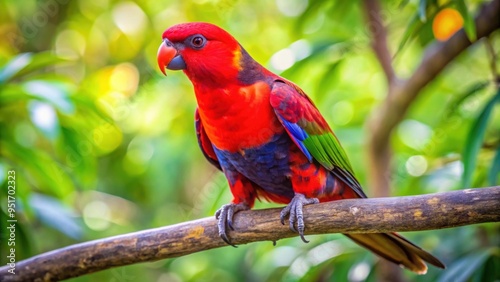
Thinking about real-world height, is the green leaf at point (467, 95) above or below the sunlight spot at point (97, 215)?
above

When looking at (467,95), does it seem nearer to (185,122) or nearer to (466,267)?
(466,267)

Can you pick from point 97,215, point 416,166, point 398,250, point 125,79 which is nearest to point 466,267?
point 398,250

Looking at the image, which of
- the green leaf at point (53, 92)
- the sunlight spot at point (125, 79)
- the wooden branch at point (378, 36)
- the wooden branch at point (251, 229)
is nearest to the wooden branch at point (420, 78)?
the wooden branch at point (378, 36)

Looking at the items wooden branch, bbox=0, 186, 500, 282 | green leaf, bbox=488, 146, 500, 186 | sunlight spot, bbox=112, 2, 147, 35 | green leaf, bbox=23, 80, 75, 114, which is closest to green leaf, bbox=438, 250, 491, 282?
green leaf, bbox=488, 146, 500, 186

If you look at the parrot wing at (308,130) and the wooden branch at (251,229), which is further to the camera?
the parrot wing at (308,130)

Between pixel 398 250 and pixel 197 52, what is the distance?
128 cm

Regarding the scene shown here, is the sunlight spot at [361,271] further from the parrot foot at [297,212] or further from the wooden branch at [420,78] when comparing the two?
the parrot foot at [297,212]

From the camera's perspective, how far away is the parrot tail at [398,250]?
7.76ft

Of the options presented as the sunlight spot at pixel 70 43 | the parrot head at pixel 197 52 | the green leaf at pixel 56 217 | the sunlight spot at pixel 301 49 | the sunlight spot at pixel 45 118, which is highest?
the sunlight spot at pixel 70 43

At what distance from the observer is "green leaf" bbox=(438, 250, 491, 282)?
2.68 m

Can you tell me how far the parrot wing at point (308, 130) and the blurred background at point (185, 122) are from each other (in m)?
0.55

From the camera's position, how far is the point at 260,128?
7.75 feet

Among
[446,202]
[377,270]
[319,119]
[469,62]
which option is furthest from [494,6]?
[469,62]

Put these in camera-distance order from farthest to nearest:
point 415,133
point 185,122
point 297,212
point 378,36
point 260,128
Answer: point 185,122
point 415,133
point 378,36
point 260,128
point 297,212
